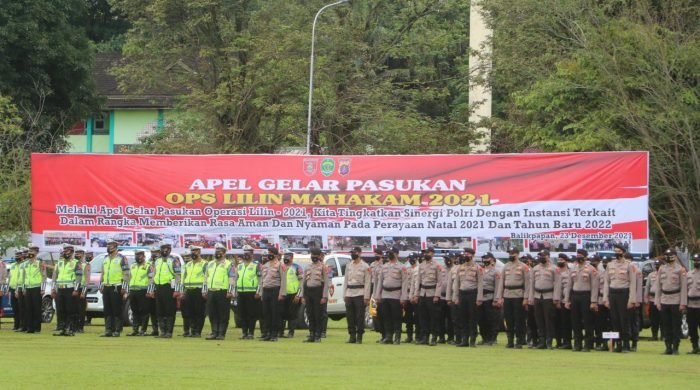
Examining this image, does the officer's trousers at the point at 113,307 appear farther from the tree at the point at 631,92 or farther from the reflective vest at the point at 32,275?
the tree at the point at 631,92

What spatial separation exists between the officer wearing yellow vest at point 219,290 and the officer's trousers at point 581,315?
6.50 metres

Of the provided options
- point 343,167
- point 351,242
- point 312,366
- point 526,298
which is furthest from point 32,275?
point 312,366

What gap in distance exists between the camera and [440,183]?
82.7 feet

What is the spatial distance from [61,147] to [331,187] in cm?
3119

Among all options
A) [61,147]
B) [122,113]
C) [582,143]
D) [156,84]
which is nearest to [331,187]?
[582,143]

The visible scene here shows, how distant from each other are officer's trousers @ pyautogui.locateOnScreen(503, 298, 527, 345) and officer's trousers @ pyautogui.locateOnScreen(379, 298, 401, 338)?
2.09 meters

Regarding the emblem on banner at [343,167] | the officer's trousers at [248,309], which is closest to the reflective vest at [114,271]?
the officer's trousers at [248,309]

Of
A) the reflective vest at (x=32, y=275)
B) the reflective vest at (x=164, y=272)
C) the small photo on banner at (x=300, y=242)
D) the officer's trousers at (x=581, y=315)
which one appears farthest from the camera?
the reflective vest at (x=32, y=275)

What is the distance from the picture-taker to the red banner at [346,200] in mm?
24453

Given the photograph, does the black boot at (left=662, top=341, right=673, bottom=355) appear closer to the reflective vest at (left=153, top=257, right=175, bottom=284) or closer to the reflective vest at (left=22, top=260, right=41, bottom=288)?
the reflective vest at (left=153, top=257, right=175, bottom=284)

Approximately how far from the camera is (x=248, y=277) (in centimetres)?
2536

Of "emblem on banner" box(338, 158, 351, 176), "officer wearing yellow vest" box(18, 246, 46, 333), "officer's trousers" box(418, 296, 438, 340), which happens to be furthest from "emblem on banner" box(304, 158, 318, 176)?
"officer wearing yellow vest" box(18, 246, 46, 333)

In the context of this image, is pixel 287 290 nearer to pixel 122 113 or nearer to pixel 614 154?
pixel 614 154

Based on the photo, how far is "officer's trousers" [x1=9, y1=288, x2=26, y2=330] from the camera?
26.9 m
